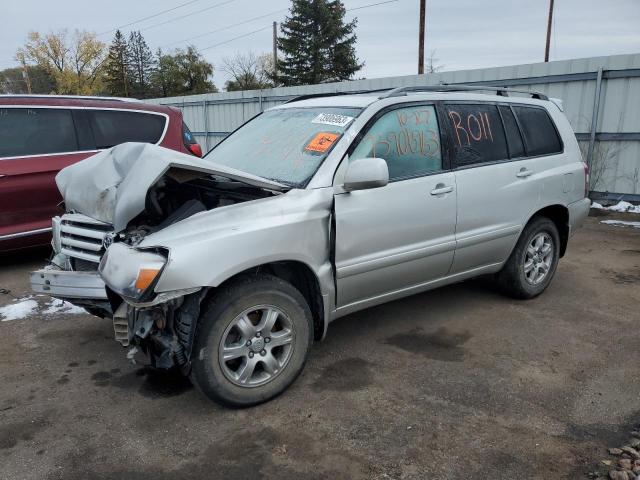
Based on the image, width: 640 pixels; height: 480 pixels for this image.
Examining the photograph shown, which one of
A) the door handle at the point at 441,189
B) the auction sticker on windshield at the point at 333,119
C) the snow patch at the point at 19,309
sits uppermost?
the auction sticker on windshield at the point at 333,119

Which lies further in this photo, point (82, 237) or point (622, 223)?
point (622, 223)

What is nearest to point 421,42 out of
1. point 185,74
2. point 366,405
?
point 366,405

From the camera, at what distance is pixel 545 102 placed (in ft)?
15.7

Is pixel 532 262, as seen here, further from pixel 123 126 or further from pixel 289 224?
pixel 123 126

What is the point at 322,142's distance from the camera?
3.38m

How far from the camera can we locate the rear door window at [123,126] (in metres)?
6.07

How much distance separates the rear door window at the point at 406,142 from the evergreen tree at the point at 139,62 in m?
63.6

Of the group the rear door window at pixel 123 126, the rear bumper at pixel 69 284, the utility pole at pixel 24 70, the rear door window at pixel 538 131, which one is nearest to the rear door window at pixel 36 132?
the rear door window at pixel 123 126

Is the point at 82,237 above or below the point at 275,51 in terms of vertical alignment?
below

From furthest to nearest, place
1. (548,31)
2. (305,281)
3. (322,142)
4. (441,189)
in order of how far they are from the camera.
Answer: (548,31) → (441,189) → (322,142) → (305,281)

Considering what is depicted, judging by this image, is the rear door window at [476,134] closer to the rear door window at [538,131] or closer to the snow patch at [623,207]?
the rear door window at [538,131]

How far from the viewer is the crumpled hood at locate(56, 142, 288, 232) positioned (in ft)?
9.28

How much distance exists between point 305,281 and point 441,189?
4.10ft

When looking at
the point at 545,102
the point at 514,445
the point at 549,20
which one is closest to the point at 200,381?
the point at 514,445
